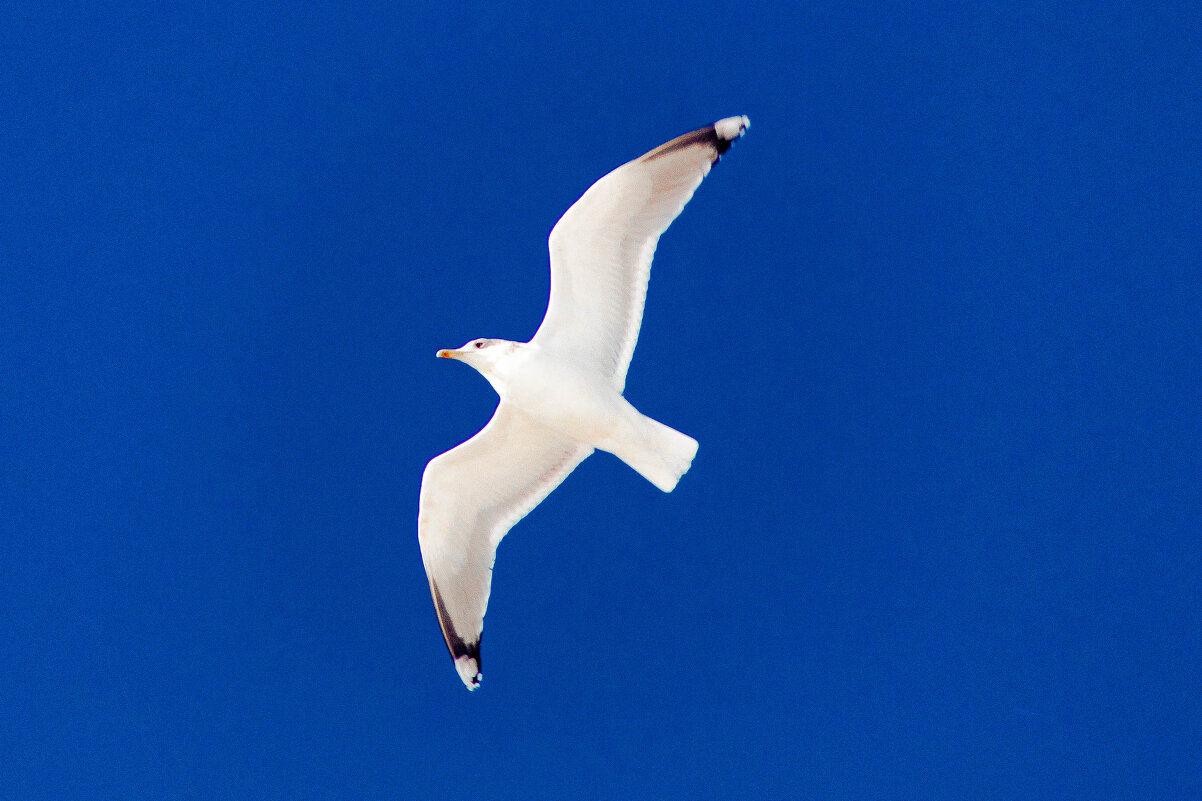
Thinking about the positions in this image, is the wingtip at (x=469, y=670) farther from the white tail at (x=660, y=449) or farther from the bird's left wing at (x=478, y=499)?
the white tail at (x=660, y=449)

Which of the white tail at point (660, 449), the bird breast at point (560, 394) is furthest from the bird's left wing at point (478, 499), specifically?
the white tail at point (660, 449)

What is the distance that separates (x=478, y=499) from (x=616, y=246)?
1.58m

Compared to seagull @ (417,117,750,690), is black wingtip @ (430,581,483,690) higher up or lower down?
lower down

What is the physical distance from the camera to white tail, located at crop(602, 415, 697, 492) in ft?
22.1

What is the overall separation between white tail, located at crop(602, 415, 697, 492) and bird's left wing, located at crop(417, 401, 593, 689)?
46cm

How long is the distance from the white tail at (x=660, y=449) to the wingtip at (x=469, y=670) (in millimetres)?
1571

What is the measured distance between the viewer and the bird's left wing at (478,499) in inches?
275

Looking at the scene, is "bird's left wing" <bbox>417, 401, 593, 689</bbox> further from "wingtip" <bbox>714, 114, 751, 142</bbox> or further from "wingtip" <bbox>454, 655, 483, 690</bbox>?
"wingtip" <bbox>714, 114, 751, 142</bbox>

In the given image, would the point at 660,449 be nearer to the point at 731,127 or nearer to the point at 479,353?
the point at 479,353

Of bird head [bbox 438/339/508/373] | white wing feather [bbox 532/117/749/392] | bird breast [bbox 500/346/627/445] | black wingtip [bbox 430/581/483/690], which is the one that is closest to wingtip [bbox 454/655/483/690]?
black wingtip [bbox 430/581/483/690]

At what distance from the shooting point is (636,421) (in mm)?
6750

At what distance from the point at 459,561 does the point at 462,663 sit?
62 cm

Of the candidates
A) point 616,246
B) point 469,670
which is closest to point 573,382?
point 616,246

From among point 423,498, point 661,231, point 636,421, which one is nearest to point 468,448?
point 423,498
